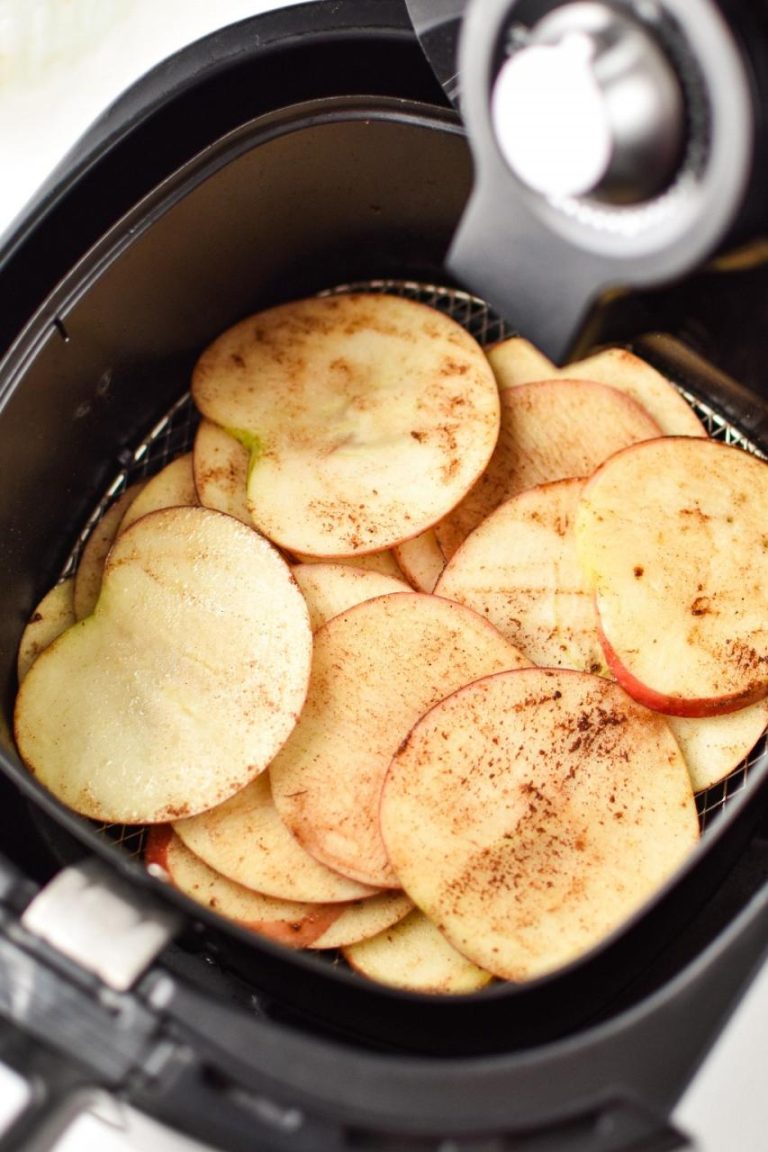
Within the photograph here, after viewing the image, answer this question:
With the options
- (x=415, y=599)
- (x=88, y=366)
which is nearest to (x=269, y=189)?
(x=88, y=366)

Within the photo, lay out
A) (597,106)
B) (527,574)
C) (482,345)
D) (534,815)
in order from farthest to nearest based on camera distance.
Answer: (482,345) → (527,574) → (534,815) → (597,106)

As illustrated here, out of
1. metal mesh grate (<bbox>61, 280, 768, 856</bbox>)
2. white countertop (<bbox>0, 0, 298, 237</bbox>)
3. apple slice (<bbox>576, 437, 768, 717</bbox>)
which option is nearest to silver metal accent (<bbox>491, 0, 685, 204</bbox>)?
apple slice (<bbox>576, 437, 768, 717</bbox>)

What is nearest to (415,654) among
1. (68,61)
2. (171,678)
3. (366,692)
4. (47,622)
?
(366,692)

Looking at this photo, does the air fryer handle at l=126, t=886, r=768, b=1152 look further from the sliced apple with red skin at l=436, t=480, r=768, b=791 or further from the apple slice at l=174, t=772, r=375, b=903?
the sliced apple with red skin at l=436, t=480, r=768, b=791

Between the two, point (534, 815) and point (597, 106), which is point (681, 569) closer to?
point (534, 815)

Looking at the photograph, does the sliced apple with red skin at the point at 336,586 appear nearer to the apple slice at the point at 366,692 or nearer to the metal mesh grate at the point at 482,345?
the apple slice at the point at 366,692
